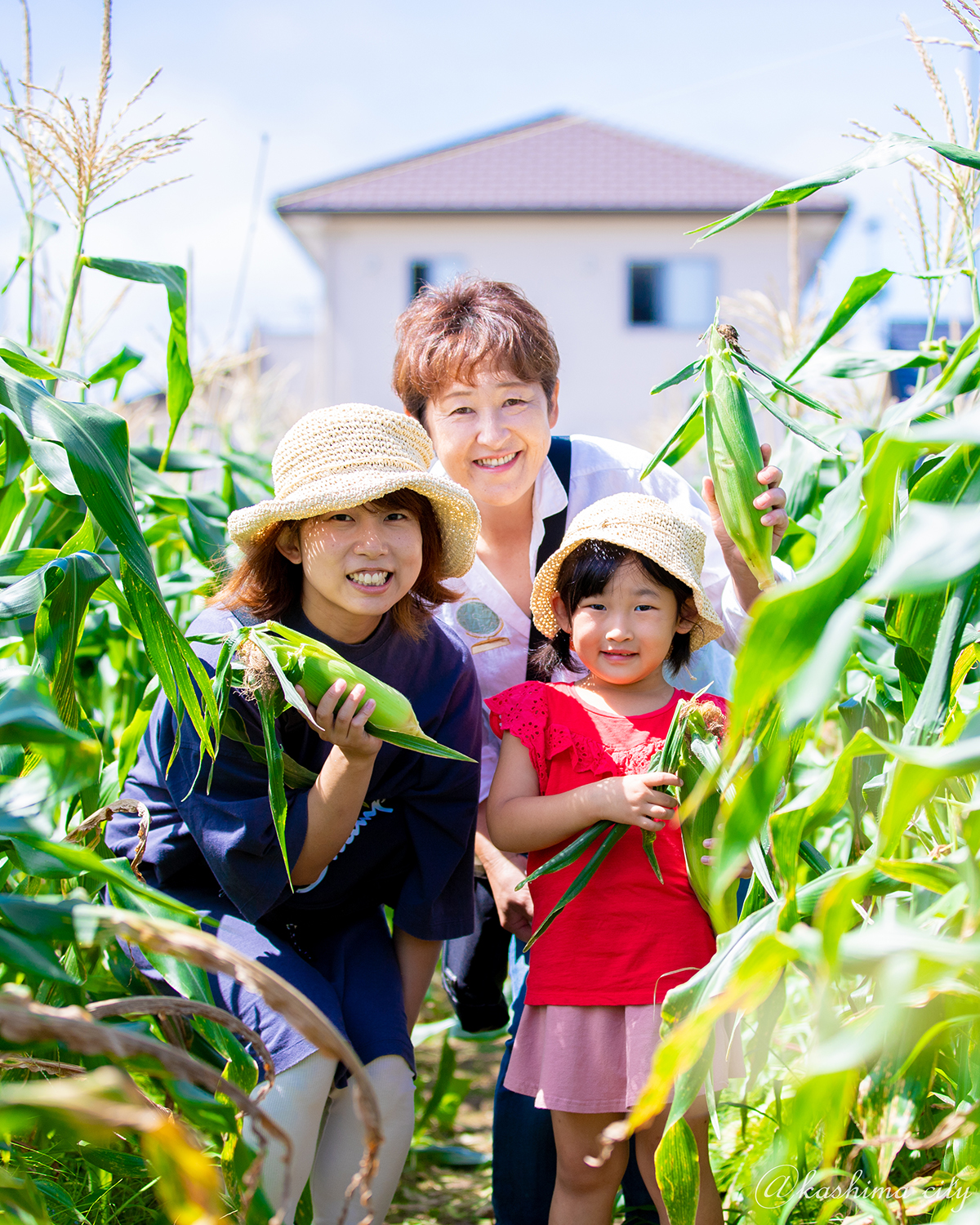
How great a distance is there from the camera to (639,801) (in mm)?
1416

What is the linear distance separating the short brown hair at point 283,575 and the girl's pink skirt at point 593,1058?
0.63 metres

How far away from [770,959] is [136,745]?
4.13ft

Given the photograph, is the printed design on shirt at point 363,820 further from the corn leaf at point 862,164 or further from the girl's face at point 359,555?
the corn leaf at point 862,164

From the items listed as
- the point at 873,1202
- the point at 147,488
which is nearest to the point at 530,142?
the point at 147,488

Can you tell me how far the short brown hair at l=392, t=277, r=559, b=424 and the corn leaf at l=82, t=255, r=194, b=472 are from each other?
46cm

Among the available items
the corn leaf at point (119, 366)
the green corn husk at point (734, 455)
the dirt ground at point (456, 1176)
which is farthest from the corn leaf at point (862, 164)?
the dirt ground at point (456, 1176)

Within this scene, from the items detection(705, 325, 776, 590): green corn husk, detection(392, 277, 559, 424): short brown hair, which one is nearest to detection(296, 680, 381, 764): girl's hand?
detection(705, 325, 776, 590): green corn husk

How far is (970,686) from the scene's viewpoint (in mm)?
1345

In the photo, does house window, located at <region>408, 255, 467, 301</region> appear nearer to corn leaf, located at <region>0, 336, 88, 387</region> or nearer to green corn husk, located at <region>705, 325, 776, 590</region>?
corn leaf, located at <region>0, 336, 88, 387</region>

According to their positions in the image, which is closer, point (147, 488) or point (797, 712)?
point (797, 712)

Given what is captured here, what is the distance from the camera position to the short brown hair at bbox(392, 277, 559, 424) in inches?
75.4

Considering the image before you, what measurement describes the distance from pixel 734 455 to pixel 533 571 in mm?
777

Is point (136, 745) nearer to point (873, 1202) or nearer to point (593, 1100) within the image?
point (593, 1100)

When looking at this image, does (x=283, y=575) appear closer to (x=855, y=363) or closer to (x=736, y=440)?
(x=736, y=440)
